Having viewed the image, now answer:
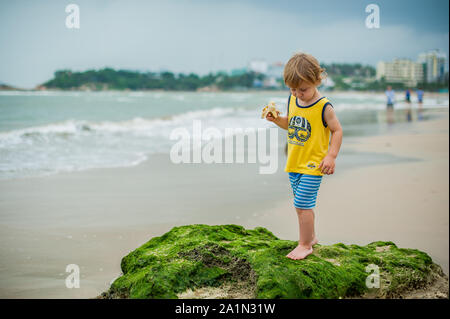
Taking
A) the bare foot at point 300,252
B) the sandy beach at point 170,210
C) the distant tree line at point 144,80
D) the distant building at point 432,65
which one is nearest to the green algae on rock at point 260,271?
the bare foot at point 300,252

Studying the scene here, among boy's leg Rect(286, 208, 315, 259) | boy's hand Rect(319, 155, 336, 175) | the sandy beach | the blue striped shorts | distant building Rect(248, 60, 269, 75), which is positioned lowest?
the sandy beach

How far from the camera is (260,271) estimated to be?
9.09 feet

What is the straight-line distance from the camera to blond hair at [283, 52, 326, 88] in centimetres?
285

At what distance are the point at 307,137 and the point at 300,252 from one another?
2.83 feet

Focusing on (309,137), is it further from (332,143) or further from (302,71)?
(302,71)

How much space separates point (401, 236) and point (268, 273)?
2.72m

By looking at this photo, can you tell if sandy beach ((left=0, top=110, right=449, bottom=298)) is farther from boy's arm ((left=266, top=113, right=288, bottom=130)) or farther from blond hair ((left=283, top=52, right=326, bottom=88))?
blond hair ((left=283, top=52, right=326, bottom=88))

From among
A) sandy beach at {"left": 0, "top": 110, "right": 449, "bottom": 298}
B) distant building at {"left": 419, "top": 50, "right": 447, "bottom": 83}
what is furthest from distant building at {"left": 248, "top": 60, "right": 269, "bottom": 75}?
sandy beach at {"left": 0, "top": 110, "right": 449, "bottom": 298}

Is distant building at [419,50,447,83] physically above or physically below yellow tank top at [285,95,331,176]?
above

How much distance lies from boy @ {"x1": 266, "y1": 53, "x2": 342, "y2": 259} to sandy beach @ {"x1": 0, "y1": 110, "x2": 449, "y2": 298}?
1764 mm

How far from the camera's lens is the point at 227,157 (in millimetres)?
9930

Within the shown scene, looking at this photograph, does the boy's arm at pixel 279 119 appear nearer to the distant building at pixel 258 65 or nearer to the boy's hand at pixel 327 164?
the boy's hand at pixel 327 164

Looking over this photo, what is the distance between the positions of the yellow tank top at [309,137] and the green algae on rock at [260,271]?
67 centimetres
